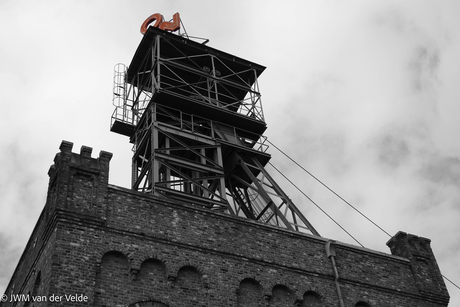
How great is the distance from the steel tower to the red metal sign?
1.73 m

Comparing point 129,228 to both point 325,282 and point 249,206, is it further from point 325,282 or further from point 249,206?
point 249,206

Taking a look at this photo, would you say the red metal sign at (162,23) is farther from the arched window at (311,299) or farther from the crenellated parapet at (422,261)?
the arched window at (311,299)

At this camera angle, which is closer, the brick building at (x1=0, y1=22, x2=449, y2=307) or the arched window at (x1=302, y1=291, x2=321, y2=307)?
the brick building at (x1=0, y1=22, x2=449, y2=307)

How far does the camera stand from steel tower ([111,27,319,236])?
19859 mm

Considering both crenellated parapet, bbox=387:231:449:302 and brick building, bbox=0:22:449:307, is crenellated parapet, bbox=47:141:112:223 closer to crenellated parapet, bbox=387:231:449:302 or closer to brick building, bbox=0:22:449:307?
brick building, bbox=0:22:449:307

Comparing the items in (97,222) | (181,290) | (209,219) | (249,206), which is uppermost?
(249,206)

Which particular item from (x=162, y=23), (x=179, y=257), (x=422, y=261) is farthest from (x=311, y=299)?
(x=162, y=23)

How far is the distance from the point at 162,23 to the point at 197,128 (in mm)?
5993

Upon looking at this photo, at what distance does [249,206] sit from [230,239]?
6.07 metres

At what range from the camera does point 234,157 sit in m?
22.0

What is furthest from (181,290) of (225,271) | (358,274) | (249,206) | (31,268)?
(249,206)

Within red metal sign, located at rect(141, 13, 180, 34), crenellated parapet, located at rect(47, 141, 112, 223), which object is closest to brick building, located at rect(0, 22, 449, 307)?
crenellated parapet, located at rect(47, 141, 112, 223)

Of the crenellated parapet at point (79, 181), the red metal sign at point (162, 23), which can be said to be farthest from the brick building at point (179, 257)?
the red metal sign at point (162, 23)

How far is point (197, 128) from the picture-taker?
22562 millimetres
